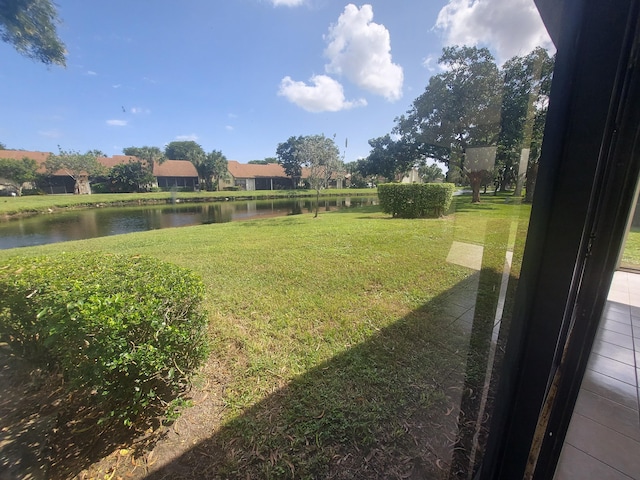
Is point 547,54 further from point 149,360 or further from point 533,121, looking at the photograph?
point 149,360

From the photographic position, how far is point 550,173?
583 mm

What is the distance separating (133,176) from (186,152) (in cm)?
931

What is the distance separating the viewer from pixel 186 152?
2367 cm

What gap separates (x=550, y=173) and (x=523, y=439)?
748 millimetres

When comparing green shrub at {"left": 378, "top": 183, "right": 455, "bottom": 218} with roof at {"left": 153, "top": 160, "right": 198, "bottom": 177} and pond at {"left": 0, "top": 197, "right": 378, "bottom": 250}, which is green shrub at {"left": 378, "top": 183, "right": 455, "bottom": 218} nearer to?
pond at {"left": 0, "top": 197, "right": 378, "bottom": 250}

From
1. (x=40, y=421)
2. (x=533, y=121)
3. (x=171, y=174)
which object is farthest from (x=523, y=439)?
(x=171, y=174)

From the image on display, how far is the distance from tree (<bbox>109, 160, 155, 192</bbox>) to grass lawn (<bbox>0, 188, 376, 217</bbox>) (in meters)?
0.44

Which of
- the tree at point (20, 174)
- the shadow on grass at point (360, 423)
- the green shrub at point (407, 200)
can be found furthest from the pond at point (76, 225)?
the shadow on grass at point (360, 423)

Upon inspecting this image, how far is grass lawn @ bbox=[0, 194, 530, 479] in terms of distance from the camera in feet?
4.12

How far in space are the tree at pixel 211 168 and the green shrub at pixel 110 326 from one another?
25033 mm

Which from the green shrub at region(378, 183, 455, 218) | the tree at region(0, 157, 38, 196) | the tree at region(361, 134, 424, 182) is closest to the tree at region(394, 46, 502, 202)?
the tree at region(361, 134, 424, 182)

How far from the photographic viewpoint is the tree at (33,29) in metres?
1.21

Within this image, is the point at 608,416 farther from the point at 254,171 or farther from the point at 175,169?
the point at 254,171

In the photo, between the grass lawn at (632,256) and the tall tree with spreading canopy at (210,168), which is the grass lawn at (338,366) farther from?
the tall tree with spreading canopy at (210,168)
